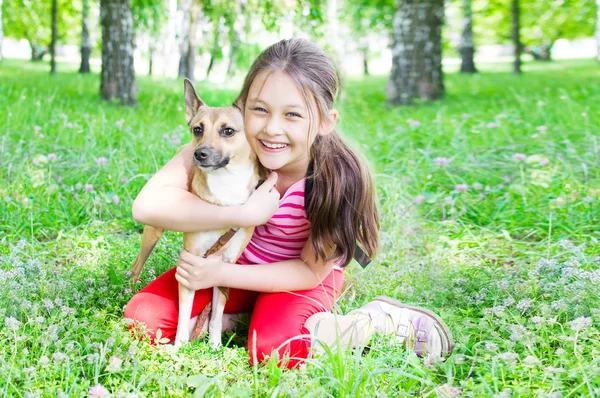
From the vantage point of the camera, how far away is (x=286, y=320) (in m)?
2.50

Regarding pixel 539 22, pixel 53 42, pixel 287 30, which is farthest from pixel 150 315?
pixel 539 22

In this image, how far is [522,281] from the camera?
2.90 metres

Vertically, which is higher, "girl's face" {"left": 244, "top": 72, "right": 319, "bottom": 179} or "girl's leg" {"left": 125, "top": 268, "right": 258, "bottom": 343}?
"girl's face" {"left": 244, "top": 72, "right": 319, "bottom": 179}

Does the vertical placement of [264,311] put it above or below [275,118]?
below

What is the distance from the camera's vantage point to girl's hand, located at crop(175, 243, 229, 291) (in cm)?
234

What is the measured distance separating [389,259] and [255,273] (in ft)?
3.85

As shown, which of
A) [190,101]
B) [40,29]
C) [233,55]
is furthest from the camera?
[40,29]

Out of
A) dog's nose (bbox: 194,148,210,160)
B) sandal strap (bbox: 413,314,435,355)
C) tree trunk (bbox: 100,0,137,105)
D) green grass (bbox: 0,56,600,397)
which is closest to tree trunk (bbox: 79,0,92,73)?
tree trunk (bbox: 100,0,137,105)

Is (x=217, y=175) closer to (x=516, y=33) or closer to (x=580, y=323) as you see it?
(x=580, y=323)

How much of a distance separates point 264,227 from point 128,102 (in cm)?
556

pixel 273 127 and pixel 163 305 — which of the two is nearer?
pixel 273 127

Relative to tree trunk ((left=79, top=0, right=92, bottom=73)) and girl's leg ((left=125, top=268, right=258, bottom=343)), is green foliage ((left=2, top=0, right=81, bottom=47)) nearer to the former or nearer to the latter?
tree trunk ((left=79, top=0, right=92, bottom=73))

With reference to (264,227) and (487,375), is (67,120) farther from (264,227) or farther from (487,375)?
(487,375)

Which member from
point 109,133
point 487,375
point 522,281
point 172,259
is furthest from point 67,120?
point 487,375
